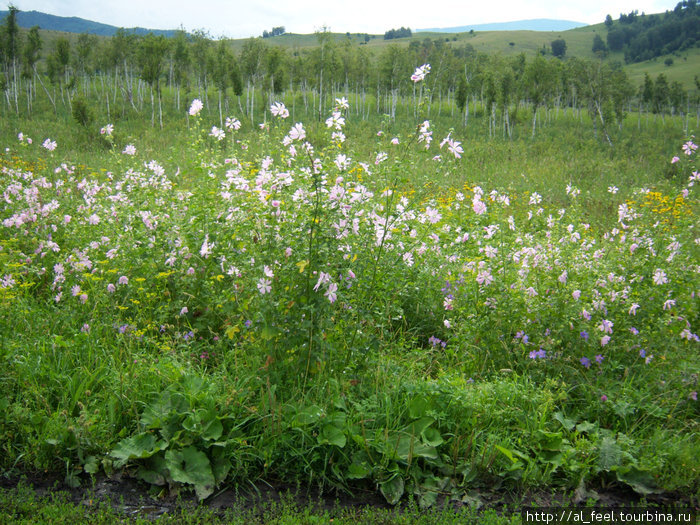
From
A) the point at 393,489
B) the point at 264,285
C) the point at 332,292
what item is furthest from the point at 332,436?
the point at 264,285

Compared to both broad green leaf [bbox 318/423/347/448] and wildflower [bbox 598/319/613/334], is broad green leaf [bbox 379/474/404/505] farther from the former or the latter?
wildflower [bbox 598/319/613/334]

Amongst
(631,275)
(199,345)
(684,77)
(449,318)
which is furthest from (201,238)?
(684,77)

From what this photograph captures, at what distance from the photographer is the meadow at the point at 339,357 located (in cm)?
281

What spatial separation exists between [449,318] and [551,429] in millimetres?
1291

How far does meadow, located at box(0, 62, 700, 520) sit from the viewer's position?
9.21 ft

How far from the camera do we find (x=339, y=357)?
10.7ft

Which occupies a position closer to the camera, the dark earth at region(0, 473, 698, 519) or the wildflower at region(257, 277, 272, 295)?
the dark earth at region(0, 473, 698, 519)

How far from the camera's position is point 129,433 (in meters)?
2.94

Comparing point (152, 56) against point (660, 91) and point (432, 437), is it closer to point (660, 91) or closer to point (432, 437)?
point (432, 437)

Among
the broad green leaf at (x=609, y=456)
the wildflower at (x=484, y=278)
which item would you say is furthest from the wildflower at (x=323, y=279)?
the broad green leaf at (x=609, y=456)

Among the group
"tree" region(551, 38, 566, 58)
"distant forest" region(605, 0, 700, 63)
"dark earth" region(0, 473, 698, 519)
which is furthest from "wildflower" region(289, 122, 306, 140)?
"distant forest" region(605, 0, 700, 63)

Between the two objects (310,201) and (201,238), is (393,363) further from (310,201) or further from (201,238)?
(201,238)

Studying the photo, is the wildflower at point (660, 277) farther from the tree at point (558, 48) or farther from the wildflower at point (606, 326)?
the tree at point (558, 48)

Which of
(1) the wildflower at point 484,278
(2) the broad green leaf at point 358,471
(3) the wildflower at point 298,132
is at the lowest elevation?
(2) the broad green leaf at point 358,471
